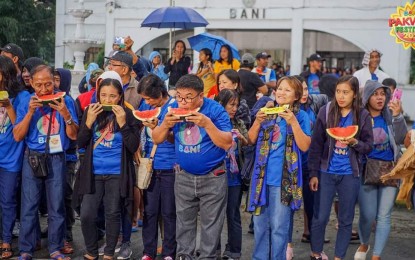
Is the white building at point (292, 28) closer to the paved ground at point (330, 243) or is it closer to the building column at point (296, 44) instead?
the building column at point (296, 44)

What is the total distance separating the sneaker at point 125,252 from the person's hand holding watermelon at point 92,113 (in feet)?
4.87

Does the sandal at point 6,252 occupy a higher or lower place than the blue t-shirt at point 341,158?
lower

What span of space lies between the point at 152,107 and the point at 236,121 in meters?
0.90

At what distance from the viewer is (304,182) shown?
7.39m

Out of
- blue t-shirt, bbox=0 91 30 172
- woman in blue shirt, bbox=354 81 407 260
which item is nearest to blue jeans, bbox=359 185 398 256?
woman in blue shirt, bbox=354 81 407 260

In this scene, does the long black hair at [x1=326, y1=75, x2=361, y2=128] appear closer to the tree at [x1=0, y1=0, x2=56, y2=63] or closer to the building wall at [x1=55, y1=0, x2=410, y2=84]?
the building wall at [x1=55, y1=0, x2=410, y2=84]

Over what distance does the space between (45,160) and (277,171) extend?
235cm

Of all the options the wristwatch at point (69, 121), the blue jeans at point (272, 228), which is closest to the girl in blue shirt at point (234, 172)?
Answer: the blue jeans at point (272, 228)

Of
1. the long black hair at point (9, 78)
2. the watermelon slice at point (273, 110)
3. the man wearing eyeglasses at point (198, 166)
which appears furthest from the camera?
the long black hair at point (9, 78)

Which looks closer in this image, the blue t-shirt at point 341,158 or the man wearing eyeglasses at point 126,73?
the blue t-shirt at point 341,158

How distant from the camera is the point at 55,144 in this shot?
668 cm

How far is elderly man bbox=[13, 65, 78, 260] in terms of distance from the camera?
6.61 m

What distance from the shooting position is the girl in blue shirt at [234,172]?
6699 mm

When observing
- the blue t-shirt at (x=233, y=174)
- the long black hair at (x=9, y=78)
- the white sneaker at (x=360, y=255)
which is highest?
the long black hair at (x=9, y=78)
